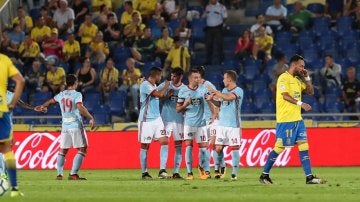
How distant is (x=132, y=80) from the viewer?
34.1 metres

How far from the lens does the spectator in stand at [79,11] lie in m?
37.8

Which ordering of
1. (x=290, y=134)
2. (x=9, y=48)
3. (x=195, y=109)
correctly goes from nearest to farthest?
(x=290, y=134)
(x=195, y=109)
(x=9, y=48)

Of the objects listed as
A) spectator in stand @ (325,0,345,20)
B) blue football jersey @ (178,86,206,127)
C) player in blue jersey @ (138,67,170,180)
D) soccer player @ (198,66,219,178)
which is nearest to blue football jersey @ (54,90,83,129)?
player in blue jersey @ (138,67,170,180)

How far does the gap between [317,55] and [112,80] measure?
258 inches

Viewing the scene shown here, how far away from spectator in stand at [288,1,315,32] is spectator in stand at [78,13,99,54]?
6.54 m

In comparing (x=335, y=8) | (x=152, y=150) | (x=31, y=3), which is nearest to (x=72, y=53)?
(x=31, y=3)

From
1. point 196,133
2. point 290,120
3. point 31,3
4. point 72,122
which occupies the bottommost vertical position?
point 196,133

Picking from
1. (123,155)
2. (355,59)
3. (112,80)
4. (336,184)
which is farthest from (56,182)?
(355,59)

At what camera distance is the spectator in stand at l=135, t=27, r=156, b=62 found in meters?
35.6

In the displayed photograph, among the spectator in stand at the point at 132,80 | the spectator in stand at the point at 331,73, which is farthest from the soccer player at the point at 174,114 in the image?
the spectator in stand at the point at 331,73

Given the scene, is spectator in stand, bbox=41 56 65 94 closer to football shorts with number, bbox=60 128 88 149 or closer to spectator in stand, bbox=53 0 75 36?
spectator in stand, bbox=53 0 75 36

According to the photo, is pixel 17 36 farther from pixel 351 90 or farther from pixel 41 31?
pixel 351 90

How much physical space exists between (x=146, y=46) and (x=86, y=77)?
238cm

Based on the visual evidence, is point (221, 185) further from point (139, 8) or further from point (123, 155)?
point (139, 8)
